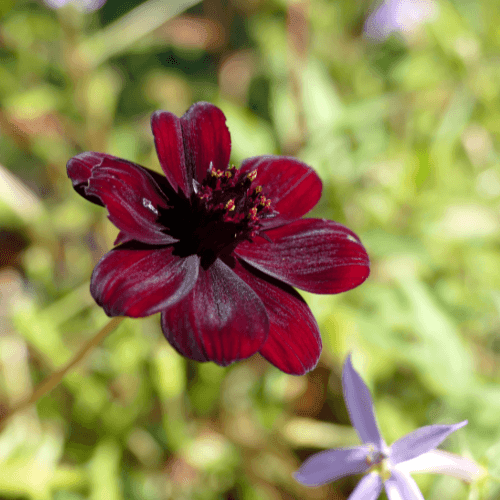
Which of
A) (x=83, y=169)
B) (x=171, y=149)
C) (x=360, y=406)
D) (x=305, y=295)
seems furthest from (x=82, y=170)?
(x=305, y=295)

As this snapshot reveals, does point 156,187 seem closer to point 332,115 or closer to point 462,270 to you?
point 332,115

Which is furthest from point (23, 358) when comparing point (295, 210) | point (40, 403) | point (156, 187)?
point (295, 210)

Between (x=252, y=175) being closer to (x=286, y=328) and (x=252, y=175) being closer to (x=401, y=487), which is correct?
(x=286, y=328)

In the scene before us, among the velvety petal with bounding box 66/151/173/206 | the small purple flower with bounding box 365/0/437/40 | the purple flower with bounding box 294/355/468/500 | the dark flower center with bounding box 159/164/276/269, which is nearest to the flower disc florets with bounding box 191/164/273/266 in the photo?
the dark flower center with bounding box 159/164/276/269

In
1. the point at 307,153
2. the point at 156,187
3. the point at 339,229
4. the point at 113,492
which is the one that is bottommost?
the point at 113,492

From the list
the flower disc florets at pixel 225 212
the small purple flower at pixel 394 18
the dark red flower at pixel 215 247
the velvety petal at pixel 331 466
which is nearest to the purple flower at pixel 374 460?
the velvety petal at pixel 331 466

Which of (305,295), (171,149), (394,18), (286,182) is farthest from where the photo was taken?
(394,18)
